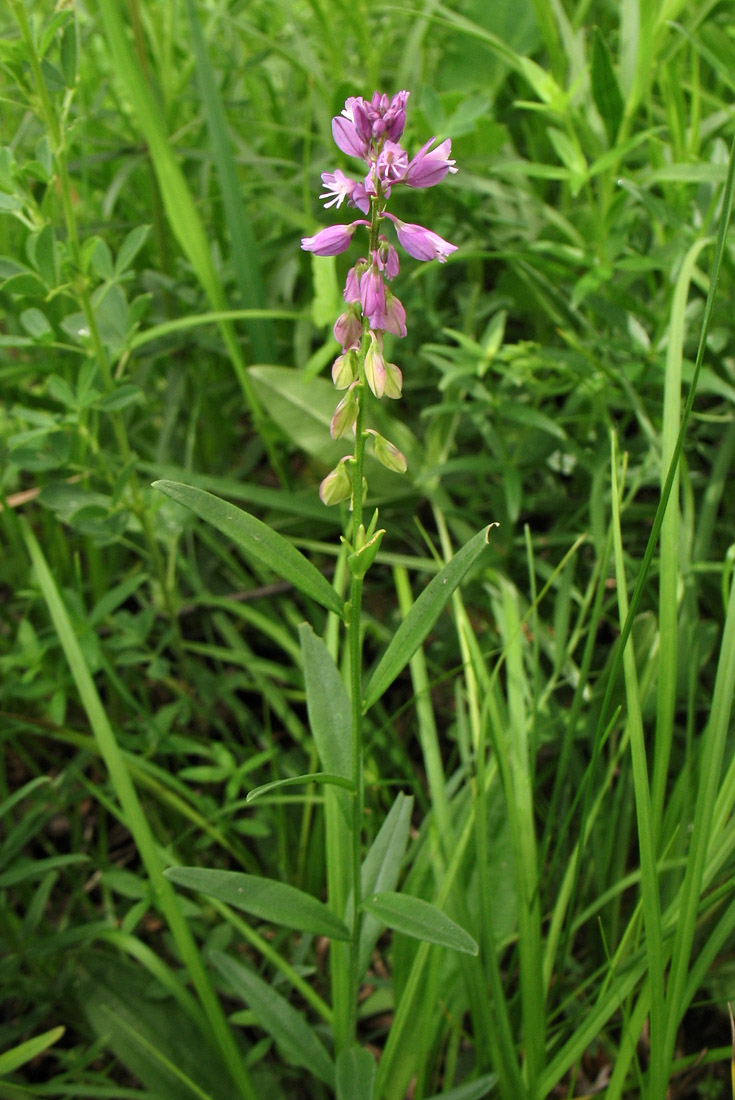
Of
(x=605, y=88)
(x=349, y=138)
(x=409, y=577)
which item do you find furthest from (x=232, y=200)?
(x=349, y=138)

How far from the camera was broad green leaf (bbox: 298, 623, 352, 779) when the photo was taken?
1145 mm

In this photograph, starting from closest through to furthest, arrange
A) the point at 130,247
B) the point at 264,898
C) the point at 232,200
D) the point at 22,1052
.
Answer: the point at 264,898
the point at 22,1052
the point at 130,247
the point at 232,200

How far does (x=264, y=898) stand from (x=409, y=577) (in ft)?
3.41

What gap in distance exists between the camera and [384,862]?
1236mm

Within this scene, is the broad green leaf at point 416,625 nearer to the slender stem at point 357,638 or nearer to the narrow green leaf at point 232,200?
the slender stem at point 357,638

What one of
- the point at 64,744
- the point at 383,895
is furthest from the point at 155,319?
the point at 383,895

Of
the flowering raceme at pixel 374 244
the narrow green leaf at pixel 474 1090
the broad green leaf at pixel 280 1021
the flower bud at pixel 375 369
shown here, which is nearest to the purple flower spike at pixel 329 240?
the flowering raceme at pixel 374 244

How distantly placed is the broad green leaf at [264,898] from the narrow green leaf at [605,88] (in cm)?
151

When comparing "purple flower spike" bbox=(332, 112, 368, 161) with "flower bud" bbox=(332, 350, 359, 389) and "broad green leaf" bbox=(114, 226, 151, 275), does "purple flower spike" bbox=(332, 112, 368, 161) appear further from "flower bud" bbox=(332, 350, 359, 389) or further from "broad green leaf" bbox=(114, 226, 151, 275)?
"broad green leaf" bbox=(114, 226, 151, 275)

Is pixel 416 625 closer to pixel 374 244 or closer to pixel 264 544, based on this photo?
pixel 264 544

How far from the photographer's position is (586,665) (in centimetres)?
132

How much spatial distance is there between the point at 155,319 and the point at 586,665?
1.34 meters

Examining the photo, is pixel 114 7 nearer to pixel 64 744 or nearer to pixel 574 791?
pixel 64 744

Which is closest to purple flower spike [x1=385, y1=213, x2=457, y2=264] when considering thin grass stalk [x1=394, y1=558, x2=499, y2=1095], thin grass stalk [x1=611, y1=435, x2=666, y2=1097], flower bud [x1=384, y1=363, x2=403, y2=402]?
flower bud [x1=384, y1=363, x2=403, y2=402]
